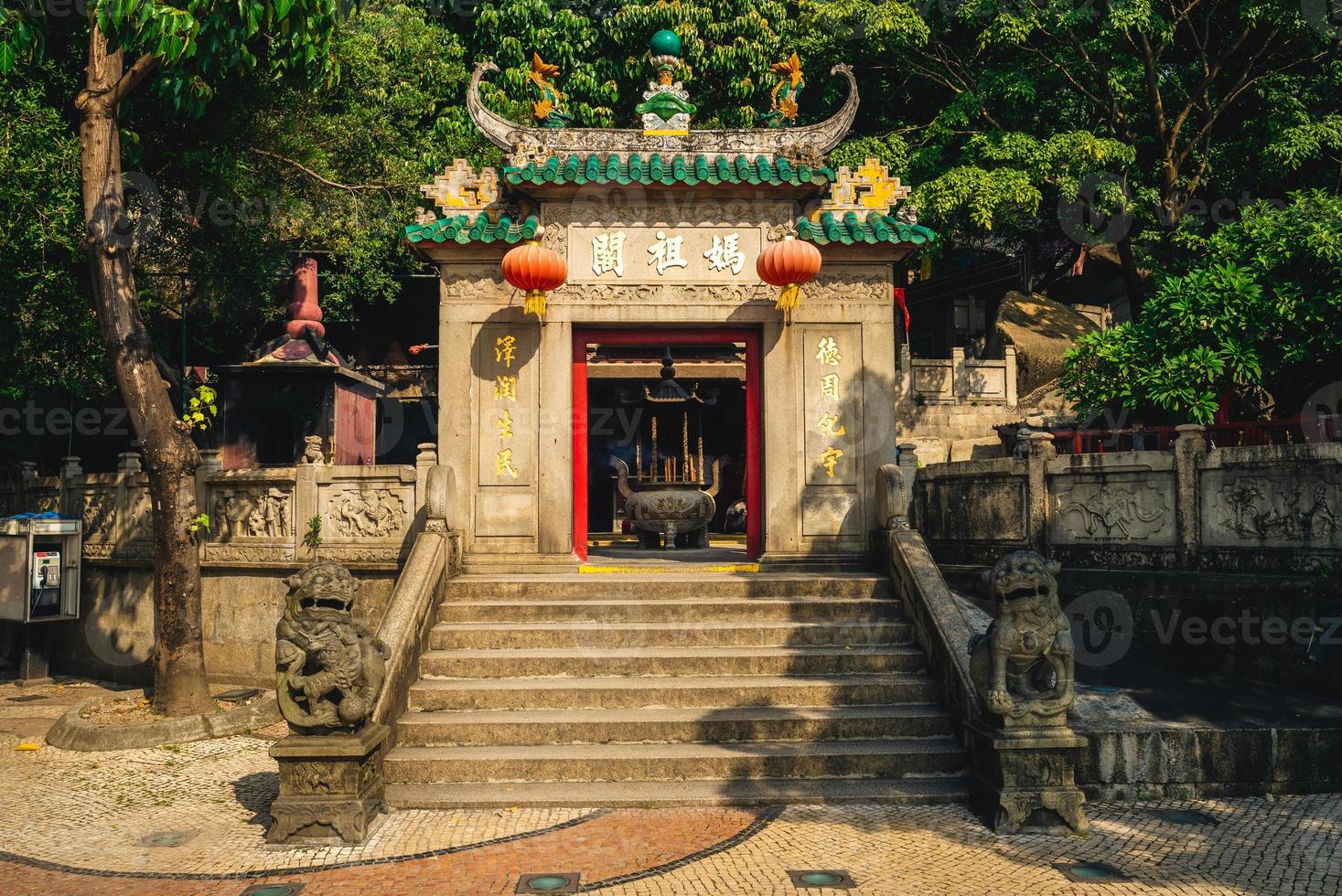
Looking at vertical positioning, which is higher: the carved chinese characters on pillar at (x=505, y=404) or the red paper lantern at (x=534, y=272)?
the red paper lantern at (x=534, y=272)

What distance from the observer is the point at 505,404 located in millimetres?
9984

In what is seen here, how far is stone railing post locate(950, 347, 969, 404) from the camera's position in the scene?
22844 mm

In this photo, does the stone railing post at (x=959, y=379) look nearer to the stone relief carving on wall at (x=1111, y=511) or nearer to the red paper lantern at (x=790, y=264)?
the stone relief carving on wall at (x=1111, y=511)

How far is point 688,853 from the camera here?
5.74m

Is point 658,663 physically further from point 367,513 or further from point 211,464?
point 211,464

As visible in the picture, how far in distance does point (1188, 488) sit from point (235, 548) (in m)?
9.78

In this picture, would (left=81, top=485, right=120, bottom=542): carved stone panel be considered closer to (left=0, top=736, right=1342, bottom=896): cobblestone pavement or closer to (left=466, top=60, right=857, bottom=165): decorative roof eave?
(left=0, top=736, right=1342, bottom=896): cobblestone pavement

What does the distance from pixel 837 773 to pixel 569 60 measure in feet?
52.9

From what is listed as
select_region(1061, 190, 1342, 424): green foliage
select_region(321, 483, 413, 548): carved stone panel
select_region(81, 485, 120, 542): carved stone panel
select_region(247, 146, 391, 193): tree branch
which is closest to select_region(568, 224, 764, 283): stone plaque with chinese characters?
select_region(321, 483, 413, 548): carved stone panel

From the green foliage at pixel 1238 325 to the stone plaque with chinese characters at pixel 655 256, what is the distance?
523cm

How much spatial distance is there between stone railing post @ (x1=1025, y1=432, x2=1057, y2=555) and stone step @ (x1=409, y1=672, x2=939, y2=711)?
2.65 metres

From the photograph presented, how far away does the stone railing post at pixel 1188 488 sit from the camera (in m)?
8.50

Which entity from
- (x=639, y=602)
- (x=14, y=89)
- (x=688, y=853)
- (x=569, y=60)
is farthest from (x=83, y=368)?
(x=569, y=60)

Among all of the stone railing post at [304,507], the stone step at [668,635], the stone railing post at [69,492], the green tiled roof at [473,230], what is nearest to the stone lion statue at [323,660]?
the stone step at [668,635]
